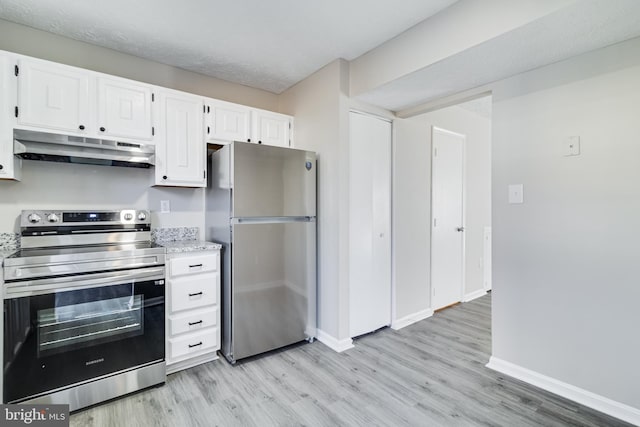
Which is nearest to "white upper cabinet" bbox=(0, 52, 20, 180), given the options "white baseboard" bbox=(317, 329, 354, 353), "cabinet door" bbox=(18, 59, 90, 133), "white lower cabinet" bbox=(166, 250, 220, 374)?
"cabinet door" bbox=(18, 59, 90, 133)

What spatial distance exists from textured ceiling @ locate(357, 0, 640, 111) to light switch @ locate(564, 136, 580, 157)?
53 centimetres

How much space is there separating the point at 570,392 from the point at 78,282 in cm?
316

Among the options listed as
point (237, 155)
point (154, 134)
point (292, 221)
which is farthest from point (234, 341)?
point (154, 134)

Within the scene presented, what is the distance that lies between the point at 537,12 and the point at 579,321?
72.6 inches

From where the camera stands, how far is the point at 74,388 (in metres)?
1.77

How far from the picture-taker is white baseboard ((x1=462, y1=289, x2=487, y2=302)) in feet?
12.7

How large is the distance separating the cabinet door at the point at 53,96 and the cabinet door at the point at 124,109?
0.09 metres

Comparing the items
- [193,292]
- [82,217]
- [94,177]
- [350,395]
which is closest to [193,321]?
[193,292]

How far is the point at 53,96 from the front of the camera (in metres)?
1.96

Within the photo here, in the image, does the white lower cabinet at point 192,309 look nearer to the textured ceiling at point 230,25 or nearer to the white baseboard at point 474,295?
the textured ceiling at point 230,25

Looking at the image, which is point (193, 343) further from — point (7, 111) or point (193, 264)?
point (7, 111)

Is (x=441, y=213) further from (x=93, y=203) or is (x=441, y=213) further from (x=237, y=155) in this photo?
(x=93, y=203)

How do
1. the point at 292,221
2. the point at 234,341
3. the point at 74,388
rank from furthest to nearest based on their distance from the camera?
the point at 292,221, the point at 234,341, the point at 74,388

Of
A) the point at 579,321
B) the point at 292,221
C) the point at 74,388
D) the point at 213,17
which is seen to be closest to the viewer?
the point at 74,388
